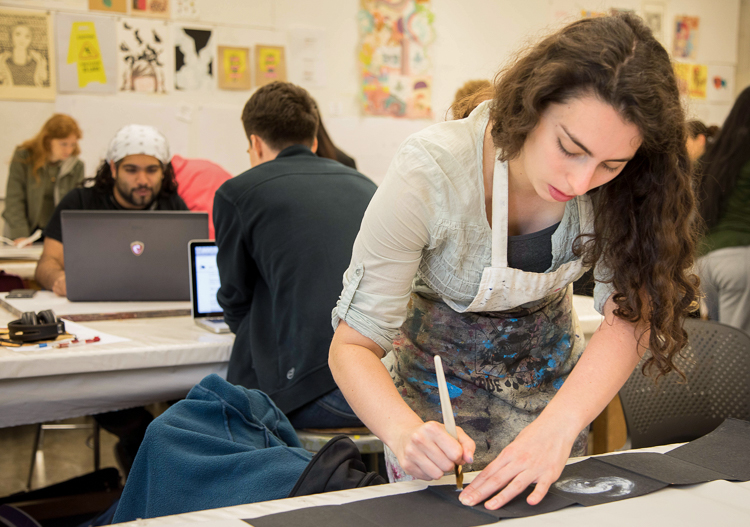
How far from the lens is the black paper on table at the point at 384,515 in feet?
2.45

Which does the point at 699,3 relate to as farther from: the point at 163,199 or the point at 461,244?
the point at 461,244

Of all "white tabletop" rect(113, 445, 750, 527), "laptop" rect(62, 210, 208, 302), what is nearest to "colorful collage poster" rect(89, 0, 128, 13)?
"laptop" rect(62, 210, 208, 302)

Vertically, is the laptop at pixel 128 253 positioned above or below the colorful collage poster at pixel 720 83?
below

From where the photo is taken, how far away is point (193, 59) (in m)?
4.39

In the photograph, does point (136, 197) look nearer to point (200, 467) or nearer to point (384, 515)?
point (200, 467)

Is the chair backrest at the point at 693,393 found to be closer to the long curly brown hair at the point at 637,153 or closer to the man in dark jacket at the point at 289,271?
the long curly brown hair at the point at 637,153

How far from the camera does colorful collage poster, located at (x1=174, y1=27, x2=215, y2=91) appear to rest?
435cm

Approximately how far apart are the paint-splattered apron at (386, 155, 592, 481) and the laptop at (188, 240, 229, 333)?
929 millimetres

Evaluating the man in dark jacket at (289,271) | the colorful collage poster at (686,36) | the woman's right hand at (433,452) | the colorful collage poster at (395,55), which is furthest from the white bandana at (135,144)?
the colorful collage poster at (686,36)

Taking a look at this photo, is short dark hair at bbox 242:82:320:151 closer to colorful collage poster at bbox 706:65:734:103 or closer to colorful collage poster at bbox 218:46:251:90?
colorful collage poster at bbox 218:46:251:90

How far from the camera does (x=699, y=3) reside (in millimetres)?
5723

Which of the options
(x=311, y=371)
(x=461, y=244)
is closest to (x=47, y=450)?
(x=311, y=371)

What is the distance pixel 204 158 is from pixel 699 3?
14.5ft

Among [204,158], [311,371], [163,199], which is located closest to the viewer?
[311,371]
